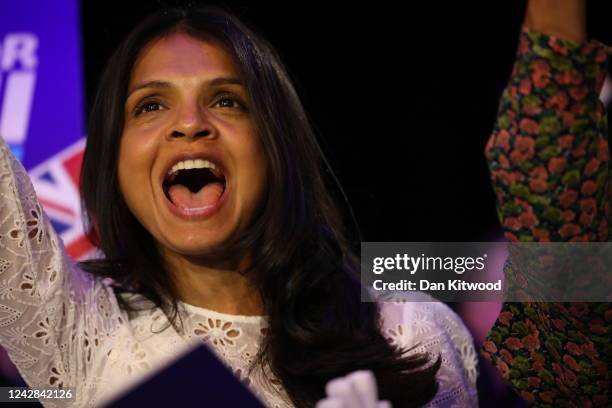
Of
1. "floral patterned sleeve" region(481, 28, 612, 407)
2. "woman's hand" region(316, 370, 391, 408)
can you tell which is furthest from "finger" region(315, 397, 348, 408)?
"floral patterned sleeve" region(481, 28, 612, 407)

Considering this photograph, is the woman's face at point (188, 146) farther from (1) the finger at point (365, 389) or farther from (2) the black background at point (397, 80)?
(2) the black background at point (397, 80)

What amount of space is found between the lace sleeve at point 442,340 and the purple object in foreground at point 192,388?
76cm

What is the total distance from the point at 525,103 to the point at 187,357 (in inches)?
20.0

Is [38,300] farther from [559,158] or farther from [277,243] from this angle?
[559,158]

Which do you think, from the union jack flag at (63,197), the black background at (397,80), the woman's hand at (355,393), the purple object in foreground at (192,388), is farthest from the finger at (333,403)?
the union jack flag at (63,197)

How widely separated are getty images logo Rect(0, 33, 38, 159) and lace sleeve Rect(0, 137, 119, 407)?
1.45m

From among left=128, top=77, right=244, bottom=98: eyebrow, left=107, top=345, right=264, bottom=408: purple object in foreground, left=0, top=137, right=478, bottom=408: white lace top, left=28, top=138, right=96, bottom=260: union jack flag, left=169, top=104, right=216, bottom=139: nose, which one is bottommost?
left=28, top=138, right=96, bottom=260: union jack flag

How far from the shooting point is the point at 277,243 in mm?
1643

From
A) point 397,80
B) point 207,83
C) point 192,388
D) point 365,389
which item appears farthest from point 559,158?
point 397,80

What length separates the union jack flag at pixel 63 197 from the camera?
2.72m

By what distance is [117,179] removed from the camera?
161 centimetres
